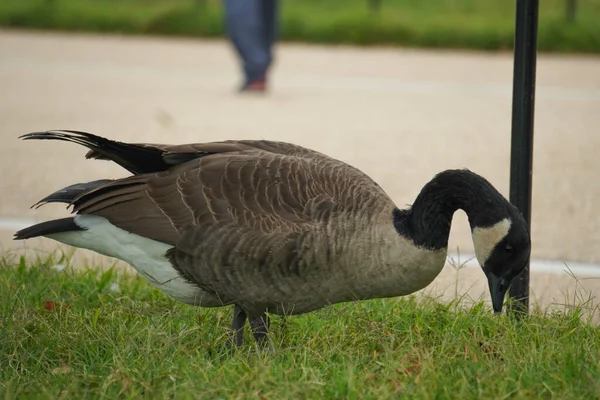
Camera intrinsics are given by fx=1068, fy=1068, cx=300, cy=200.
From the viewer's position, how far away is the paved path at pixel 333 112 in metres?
7.32

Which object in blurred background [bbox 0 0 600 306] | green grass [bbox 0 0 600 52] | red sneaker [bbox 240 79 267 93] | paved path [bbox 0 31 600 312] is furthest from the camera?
green grass [bbox 0 0 600 52]

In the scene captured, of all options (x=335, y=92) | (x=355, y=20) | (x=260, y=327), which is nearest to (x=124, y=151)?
(x=260, y=327)

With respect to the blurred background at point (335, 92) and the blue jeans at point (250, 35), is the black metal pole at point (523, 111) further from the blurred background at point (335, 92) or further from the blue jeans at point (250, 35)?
the blue jeans at point (250, 35)

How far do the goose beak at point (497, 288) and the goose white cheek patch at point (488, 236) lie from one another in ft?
0.24

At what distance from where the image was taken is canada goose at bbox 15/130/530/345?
12.5ft

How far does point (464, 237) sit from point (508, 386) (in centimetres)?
277

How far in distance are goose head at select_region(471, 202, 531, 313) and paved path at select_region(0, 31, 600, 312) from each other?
1.49 m

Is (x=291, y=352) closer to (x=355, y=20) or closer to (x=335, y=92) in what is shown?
(x=335, y=92)

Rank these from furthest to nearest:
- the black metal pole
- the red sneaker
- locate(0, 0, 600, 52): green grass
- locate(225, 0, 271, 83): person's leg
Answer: locate(0, 0, 600, 52): green grass
the red sneaker
locate(225, 0, 271, 83): person's leg
the black metal pole

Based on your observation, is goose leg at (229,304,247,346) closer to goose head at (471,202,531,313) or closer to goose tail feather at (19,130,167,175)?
goose tail feather at (19,130,167,175)

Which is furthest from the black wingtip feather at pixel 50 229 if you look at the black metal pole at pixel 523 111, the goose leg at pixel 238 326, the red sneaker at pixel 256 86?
the red sneaker at pixel 256 86

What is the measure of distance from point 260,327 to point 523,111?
1.45m

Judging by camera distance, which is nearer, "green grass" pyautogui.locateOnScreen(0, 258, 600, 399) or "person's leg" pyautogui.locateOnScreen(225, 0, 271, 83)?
"green grass" pyautogui.locateOnScreen(0, 258, 600, 399)

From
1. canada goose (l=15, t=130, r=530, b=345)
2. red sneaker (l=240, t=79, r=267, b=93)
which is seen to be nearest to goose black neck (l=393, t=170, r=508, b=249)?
canada goose (l=15, t=130, r=530, b=345)
